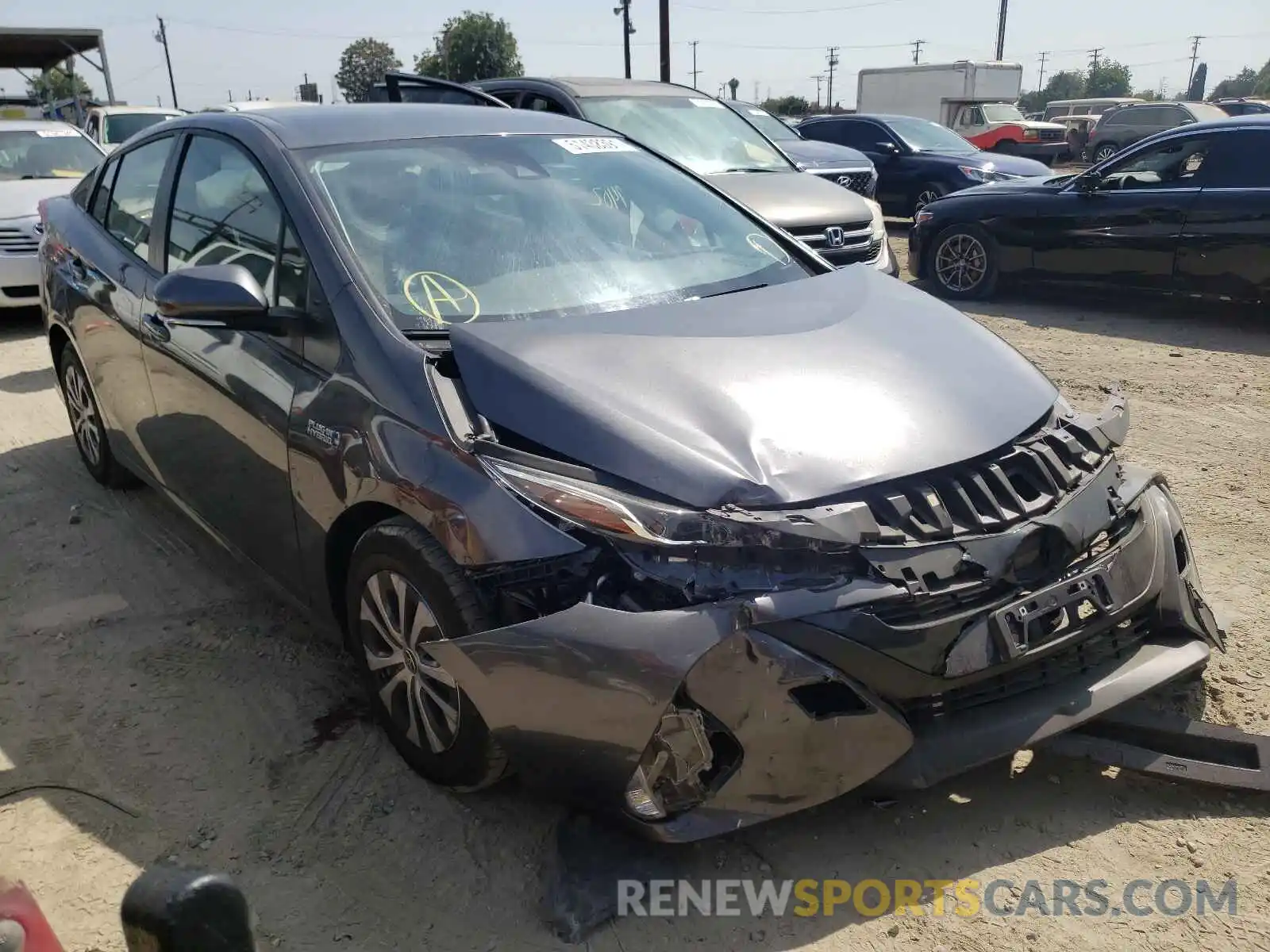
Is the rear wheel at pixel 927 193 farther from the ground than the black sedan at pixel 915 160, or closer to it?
closer to it

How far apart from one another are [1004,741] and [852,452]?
75 cm

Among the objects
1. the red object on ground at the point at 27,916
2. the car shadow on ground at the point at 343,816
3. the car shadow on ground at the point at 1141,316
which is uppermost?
the red object on ground at the point at 27,916

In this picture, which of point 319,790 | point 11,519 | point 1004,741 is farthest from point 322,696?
point 11,519

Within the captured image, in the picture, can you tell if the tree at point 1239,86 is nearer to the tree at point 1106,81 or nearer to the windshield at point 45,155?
the tree at point 1106,81

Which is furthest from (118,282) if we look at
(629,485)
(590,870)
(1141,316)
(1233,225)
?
(1141,316)

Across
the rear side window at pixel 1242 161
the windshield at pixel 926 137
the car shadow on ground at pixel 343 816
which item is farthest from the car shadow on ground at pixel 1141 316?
the car shadow on ground at pixel 343 816

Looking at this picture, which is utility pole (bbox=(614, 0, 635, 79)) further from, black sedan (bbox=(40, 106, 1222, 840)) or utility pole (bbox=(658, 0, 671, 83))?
black sedan (bbox=(40, 106, 1222, 840))

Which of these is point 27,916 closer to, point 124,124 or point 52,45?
point 124,124

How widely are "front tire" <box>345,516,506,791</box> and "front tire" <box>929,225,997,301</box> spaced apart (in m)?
A: 7.67

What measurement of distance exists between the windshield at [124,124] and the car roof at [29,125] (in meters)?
2.85

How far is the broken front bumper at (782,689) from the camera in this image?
216 cm

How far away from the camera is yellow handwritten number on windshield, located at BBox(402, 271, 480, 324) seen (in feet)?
9.50

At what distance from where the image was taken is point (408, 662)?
2.71m

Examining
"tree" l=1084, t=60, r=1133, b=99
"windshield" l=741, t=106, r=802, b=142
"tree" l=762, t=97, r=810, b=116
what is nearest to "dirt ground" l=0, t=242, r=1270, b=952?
"windshield" l=741, t=106, r=802, b=142
